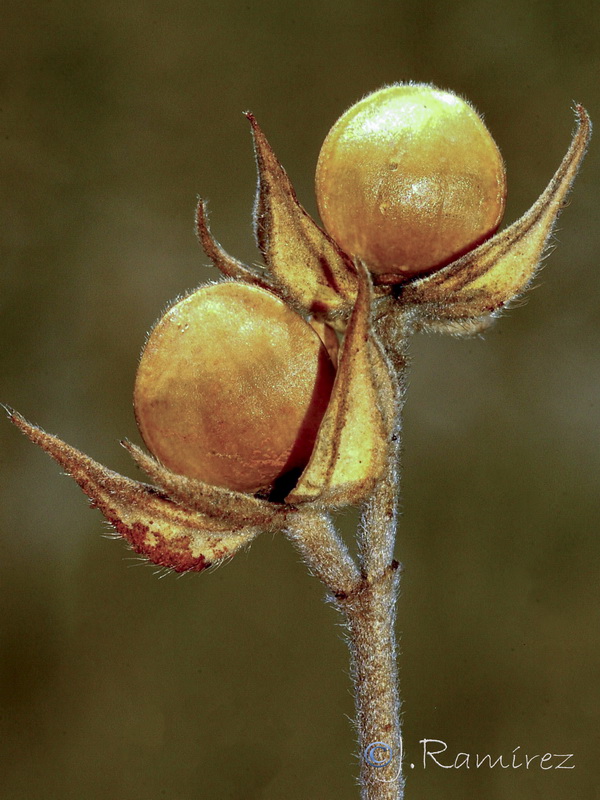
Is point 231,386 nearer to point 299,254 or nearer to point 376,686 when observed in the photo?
point 299,254

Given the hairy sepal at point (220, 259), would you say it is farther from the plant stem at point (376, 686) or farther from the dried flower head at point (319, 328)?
the plant stem at point (376, 686)

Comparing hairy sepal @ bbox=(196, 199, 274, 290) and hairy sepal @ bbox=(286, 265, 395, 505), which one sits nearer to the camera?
hairy sepal @ bbox=(286, 265, 395, 505)

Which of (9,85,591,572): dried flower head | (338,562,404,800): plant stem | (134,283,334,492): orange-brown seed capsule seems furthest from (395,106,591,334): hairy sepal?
(338,562,404,800): plant stem

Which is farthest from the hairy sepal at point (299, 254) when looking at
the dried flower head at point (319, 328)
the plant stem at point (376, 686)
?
the plant stem at point (376, 686)

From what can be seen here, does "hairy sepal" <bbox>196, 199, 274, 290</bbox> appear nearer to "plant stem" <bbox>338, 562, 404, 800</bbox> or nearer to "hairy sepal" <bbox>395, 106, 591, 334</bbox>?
"hairy sepal" <bbox>395, 106, 591, 334</bbox>

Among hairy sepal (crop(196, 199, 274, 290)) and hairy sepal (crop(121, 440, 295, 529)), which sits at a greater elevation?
hairy sepal (crop(196, 199, 274, 290))

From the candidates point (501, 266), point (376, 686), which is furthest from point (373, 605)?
point (501, 266)

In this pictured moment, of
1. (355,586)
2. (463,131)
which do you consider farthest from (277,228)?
(355,586)
